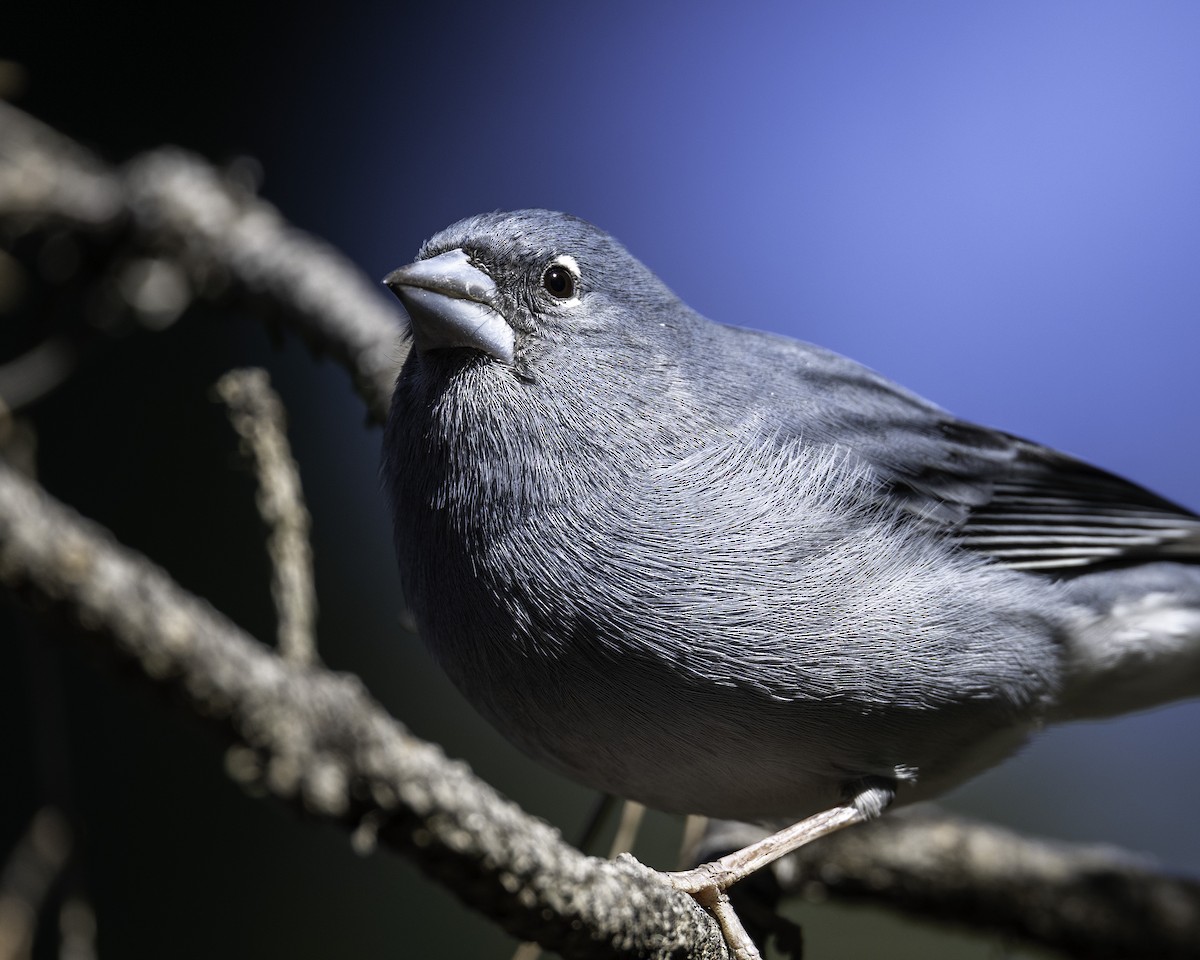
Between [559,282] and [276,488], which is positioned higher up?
[559,282]

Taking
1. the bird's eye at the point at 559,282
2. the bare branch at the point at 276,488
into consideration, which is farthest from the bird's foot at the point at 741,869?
the bird's eye at the point at 559,282

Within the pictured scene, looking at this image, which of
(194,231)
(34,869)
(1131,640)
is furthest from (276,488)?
(1131,640)

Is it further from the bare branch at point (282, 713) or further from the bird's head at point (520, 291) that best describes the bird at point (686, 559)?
the bare branch at point (282, 713)

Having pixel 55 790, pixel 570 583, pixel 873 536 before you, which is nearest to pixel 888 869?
pixel 873 536

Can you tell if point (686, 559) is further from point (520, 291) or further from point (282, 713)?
point (282, 713)

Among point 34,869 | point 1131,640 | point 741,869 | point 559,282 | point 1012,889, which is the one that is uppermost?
point 1131,640

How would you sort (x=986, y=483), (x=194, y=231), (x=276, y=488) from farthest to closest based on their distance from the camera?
(x=194, y=231)
(x=986, y=483)
(x=276, y=488)
